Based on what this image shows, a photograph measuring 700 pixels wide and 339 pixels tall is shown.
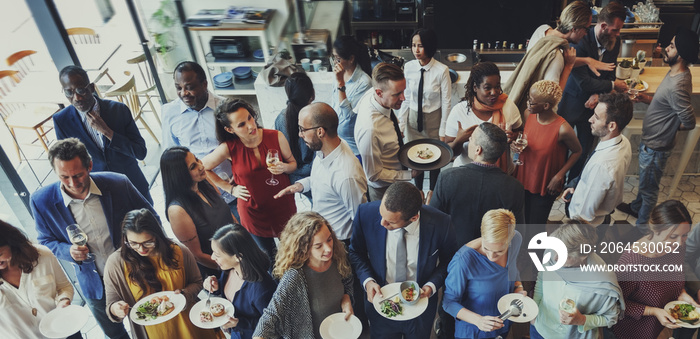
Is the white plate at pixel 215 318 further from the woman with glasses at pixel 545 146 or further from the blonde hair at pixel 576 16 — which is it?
the blonde hair at pixel 576 16

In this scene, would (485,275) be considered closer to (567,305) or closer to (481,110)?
(567,305)

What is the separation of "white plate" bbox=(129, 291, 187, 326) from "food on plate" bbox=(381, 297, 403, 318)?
41.3 inches

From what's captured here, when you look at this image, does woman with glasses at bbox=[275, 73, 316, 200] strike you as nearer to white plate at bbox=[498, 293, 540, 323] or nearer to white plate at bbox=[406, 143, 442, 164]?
white plate at bbox=[406, 143, 442, 164]

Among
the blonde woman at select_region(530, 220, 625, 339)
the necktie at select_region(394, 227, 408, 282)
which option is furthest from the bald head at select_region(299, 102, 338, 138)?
the blonde woman at select_region(530, 220, 625, 339)

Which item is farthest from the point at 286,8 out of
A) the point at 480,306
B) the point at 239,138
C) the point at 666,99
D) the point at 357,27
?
the point at 480,306

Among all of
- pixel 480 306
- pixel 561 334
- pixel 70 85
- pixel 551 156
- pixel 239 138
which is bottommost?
pixel 561 334

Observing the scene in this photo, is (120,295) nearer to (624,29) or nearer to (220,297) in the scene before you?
(220,297)

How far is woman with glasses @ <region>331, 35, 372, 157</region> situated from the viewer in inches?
153

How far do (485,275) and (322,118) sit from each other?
1.25 m

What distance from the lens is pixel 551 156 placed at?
3.38 m

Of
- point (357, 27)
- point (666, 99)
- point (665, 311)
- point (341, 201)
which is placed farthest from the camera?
point (357, 27)

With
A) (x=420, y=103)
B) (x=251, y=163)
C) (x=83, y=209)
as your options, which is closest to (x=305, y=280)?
(x=251, y=163)

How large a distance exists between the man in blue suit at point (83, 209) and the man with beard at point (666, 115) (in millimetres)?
3351

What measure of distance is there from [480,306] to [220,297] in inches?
54.6
